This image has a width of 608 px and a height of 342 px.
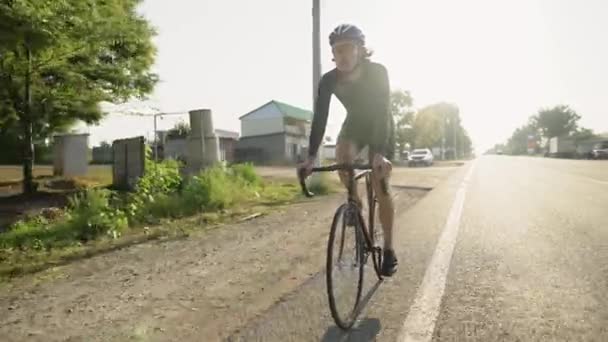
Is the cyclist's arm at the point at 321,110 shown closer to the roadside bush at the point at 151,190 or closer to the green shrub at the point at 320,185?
the roadside bush at the point at 151,190

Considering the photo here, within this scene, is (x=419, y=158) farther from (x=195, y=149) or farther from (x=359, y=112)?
(x=359, y=112)

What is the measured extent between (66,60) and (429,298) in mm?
12439

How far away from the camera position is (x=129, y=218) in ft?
26.9

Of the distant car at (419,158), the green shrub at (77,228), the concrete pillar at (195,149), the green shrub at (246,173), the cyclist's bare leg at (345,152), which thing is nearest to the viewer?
the cyclist's bare leg at (345,152)

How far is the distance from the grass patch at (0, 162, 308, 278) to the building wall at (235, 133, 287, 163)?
128 feet

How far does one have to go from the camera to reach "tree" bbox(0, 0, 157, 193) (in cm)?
942

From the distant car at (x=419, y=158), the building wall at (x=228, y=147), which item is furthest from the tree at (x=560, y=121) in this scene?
the building wall at (x=228, y=147)

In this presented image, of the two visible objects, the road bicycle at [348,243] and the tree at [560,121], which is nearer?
the road bicycle at [348,243]

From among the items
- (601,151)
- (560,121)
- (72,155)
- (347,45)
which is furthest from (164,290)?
(560,121)

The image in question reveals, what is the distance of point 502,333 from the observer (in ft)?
10.2

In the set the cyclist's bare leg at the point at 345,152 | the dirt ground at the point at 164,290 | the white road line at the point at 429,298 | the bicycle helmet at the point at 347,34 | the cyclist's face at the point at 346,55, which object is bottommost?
the dirt ground at the point at 164,290

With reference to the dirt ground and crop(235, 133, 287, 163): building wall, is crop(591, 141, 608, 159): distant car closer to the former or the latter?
crop(235, 133, 287, 163): building wall

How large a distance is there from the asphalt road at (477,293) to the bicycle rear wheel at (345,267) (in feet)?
0.39

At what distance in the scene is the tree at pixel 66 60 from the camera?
942 centimetres
